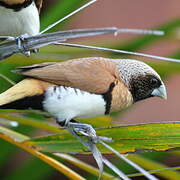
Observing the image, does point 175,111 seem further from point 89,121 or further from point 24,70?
point 24,70

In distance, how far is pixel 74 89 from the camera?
0.89 meters

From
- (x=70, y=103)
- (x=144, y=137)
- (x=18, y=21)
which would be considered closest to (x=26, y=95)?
(x=70, y=103)

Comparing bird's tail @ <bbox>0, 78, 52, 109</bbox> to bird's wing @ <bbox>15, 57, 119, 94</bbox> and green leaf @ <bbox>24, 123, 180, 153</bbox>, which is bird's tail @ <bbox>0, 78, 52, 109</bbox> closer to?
bird's wing @ <bbox>15, 57, 119, 94</bbox>

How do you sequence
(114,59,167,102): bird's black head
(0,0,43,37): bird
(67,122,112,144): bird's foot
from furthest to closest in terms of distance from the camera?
(0,0,43,37): bird < (114,59,167,102): bird's black head < (67,122,112,144): bird's foot

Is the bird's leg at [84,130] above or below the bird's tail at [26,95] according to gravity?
below

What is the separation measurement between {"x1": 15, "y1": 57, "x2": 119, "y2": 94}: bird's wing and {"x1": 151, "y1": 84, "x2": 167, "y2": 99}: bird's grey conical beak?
0.07 meters

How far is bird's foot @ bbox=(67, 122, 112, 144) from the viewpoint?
0.80 meters

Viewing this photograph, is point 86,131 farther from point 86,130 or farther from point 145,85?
point 145,85

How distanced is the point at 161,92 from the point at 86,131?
0.18m

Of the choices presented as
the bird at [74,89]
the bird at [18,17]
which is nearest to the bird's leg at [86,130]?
the bird at [74,89]

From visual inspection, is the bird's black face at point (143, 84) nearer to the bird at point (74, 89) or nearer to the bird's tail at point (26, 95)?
the bird at point (74, 89)

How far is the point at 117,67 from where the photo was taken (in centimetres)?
96

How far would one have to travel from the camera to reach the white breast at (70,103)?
876 millimetres

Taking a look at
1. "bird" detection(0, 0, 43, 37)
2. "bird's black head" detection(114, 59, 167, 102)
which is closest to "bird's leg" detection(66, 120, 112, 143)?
"bird's black head" detection(114, 59, 167, 102)
